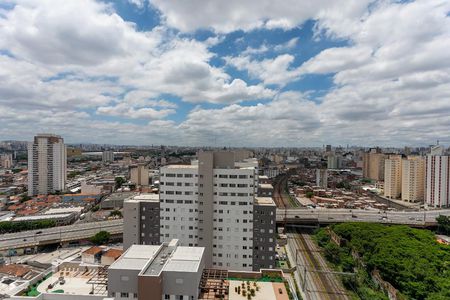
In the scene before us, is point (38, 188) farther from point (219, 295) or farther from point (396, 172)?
point (396, 172)

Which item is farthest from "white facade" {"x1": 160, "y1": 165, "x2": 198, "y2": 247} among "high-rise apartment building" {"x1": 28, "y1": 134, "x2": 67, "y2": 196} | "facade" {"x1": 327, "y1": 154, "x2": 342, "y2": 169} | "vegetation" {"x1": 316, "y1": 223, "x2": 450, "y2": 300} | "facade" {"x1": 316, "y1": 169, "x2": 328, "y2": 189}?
"facade" {"x1": 327, "y1": 154, "x2": 342, "y2": 169}

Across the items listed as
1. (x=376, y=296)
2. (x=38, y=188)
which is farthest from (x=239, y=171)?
(x=38, y=188)

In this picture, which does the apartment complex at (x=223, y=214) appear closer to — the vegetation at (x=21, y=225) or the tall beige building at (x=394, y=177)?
the vegetation at (x=21, y=225)

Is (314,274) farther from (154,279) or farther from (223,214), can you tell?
(154,279)

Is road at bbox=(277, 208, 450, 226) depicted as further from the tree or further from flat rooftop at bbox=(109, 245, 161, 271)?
flat rooftop at bbox=(109, 245, 161, 271)

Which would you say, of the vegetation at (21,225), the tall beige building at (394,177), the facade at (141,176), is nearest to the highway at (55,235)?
the vegetation at (21,225)

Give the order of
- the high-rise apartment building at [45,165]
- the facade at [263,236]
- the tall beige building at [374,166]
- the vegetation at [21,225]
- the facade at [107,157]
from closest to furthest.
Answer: the facade at [263,236]
the vegetation at [21,225]
the high-rise apartment building at [45,165]
the tall beige building at [374,166]
the facade at [107,157]

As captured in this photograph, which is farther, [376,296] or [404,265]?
[404,265]
